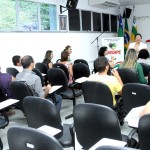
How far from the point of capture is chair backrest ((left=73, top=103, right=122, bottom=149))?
1.95 meters

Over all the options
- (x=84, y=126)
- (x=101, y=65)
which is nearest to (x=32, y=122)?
(x=84, y=126)

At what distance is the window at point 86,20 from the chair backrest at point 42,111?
6813 millimetres

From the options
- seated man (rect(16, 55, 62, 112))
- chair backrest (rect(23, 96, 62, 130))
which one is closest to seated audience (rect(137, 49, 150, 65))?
seated man (rect(16, 55, 62, 112))

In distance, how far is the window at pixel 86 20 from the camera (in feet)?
29.2

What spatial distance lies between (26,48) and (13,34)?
0.54 m

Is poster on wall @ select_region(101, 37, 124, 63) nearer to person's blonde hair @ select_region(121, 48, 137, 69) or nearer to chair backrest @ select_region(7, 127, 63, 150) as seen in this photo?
person's blonde hair @ select_region(121, 48, 137, 69)

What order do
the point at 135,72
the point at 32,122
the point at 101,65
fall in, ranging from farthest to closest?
1. the point at 135,72
2. the point at 101,65
3. the point at 32,122

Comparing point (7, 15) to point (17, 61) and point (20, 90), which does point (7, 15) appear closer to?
point (17, 61)

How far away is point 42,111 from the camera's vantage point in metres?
2.30

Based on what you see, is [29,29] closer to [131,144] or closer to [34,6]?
[34,6]

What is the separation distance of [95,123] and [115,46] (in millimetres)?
7709

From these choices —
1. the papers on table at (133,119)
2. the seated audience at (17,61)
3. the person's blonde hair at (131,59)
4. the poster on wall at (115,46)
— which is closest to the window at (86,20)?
the poster on wall at (115,46)

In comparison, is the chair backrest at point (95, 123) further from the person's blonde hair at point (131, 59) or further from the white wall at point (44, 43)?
the white wall at point (44, 43)

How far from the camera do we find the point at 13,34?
20.5 ft
